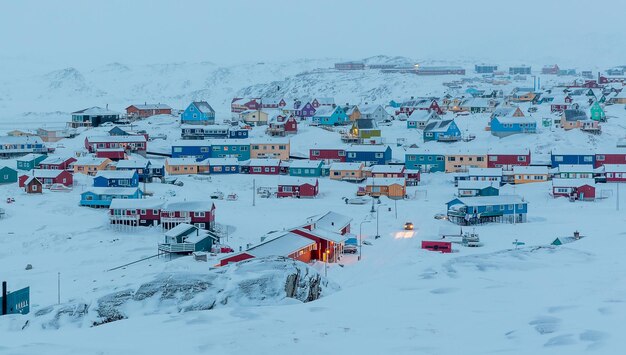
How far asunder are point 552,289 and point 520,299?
2.80 ft

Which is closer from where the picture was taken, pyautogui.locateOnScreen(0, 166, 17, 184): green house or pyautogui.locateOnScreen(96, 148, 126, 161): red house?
pyautogui.locateOnScreen(0, 166, 17, 184): green house

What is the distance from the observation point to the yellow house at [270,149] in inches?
1720

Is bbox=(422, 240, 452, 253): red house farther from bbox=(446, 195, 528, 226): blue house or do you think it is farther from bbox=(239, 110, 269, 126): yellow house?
bbox=(239, 110, 269, 126): yellow house

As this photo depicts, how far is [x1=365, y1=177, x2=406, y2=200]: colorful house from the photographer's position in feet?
112

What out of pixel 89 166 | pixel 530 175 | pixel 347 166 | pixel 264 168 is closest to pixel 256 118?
pixel 264 168

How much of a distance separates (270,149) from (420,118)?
42.6 ft

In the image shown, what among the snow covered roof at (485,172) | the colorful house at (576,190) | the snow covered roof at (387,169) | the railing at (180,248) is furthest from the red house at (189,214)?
the colorful house at (576,190)

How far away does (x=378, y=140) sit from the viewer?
45656 millimetres

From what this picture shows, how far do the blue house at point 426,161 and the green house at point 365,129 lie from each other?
729 centimetres

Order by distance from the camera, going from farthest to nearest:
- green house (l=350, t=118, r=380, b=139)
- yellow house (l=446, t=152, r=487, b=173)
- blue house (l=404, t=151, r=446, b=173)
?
green house (l=350, t=118, r=380, b=139), blue house (l=404, t=151, r=446, b=173), yellow house (l=446, t=152, r=487, b=173)

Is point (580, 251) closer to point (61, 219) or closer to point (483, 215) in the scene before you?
point (483, 215)

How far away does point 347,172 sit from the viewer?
125 ft

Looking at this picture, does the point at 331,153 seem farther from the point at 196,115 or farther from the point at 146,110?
the point at 146,110

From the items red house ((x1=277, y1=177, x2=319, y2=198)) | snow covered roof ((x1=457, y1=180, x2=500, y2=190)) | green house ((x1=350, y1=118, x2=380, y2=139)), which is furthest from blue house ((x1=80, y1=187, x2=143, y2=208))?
green house ((x1=350, y1=118, x2=380, y2=139))
